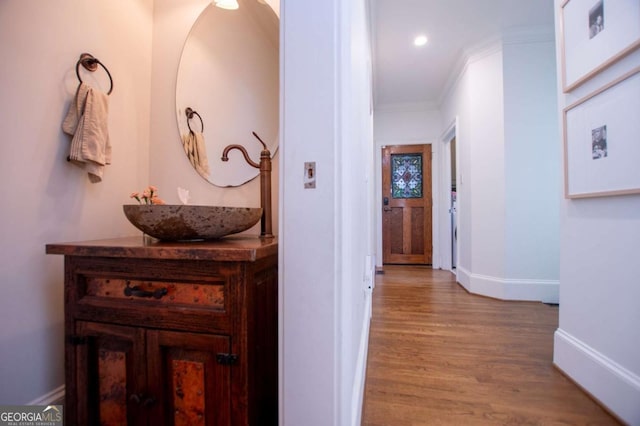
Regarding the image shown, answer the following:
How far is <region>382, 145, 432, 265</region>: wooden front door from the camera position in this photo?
14.5 ft

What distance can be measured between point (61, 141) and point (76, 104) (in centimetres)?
16

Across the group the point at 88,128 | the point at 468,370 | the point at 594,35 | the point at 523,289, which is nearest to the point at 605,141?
the point at 594,35

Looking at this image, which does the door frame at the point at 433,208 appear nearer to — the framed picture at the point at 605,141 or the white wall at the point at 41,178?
the framed picture at the point at 605,141

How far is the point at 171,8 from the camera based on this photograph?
4.55 ft

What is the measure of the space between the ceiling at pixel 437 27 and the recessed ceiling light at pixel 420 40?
49mm

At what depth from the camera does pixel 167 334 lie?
0.78 metres

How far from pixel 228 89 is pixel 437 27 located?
2.34m

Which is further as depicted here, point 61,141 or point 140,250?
point 61,141

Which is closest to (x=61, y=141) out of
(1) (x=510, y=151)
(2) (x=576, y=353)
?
(2) (x=576, y=353)

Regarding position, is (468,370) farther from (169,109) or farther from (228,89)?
(169,109)

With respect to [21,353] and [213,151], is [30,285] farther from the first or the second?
[213,151]

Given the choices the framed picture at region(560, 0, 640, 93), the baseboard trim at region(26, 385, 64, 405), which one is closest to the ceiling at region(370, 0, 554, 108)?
the framed picture at region(560, 0, 640, 93)

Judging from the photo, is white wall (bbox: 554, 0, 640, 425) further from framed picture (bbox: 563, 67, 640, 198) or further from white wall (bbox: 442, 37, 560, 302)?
white wall (bbox: 442, 37, 560, 302)

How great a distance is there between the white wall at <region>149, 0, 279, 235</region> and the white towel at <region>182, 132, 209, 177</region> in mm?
32
